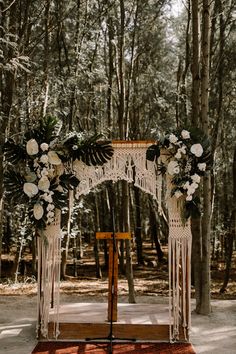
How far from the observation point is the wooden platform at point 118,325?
6.21m

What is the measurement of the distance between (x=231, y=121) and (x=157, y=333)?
39.6 ft

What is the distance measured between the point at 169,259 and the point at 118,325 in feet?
3.55

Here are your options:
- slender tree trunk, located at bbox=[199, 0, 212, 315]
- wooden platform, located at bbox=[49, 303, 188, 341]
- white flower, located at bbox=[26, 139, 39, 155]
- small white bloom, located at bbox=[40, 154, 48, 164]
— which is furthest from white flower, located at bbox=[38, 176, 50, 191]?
slender tree trunk, located at bbox=[199, 0, 212, 315]

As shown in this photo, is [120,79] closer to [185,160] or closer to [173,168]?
[185,160]

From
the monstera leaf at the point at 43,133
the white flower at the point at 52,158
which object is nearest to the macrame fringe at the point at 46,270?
the white flower at the point at 52,158

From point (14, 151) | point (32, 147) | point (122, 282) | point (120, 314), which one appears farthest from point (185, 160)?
point (122, 282)

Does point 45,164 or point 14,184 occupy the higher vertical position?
point 45,164

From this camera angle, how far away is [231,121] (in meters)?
17.2

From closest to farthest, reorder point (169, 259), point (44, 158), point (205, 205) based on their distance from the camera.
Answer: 1. point (44, 158)
2. point (169, 259)
3. point (205, 205)

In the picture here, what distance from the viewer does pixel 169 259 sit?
621 centimetres

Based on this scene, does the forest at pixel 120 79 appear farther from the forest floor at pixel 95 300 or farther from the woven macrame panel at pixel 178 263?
the forest floor at pixel 95 300

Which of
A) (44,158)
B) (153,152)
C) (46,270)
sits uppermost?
(153,152)

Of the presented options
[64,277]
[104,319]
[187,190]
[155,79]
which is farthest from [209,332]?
[155,79]

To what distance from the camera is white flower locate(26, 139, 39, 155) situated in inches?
238
